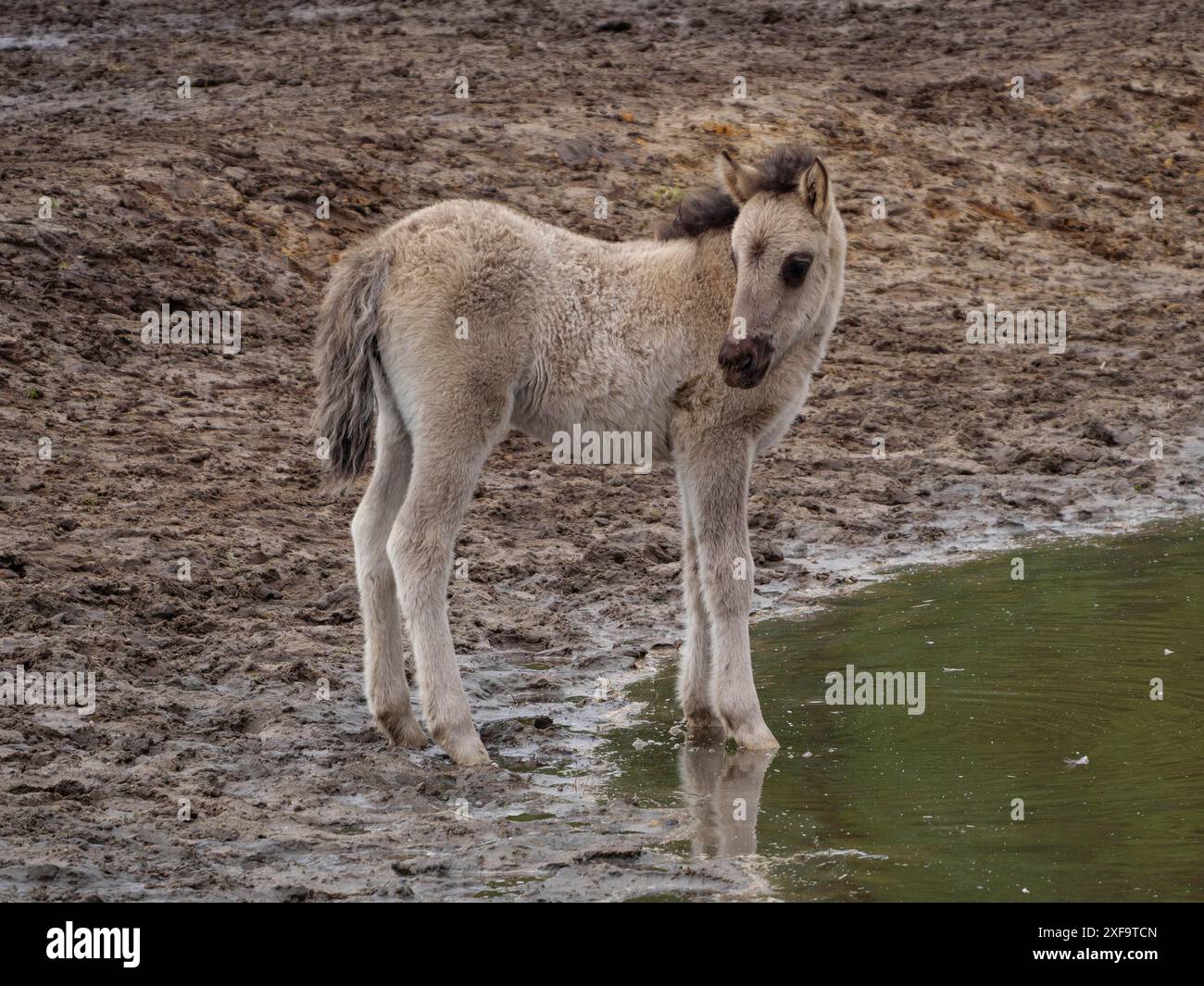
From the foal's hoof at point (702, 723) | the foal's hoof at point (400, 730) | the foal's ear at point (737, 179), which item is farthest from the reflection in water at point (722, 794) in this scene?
the foal's ear at point (737, 179)

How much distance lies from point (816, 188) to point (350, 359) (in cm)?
212

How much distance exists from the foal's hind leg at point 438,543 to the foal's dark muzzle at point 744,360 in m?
0.93

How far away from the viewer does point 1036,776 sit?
621 centimetres

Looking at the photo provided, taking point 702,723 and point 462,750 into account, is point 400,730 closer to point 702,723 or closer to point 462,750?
point 462,750

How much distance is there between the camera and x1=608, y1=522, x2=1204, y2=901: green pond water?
528 centimetres

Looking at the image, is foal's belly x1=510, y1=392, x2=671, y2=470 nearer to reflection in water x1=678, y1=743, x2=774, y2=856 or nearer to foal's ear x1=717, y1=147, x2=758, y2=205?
foal's ear x1=717, y1=147, x2=758, y2=205

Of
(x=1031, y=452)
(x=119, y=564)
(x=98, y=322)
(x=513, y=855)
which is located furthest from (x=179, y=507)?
(x=1031, y=452)

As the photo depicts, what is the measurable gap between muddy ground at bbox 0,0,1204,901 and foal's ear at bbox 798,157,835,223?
2.53 metres

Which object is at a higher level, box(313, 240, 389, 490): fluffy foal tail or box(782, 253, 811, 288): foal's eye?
box(782, 253, 811, 288): foal's eye

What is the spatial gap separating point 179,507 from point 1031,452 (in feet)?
20.6

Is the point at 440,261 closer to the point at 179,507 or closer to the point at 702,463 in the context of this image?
the point at 702,463

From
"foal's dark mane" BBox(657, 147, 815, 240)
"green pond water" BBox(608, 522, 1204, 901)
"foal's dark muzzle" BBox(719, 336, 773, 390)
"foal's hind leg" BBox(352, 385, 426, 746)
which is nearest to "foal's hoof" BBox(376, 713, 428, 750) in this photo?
"foal's hind leg" BBox(352, 385, 426, 746)

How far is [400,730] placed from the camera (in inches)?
260

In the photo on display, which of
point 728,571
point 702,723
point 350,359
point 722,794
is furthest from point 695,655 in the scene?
point 350,359
